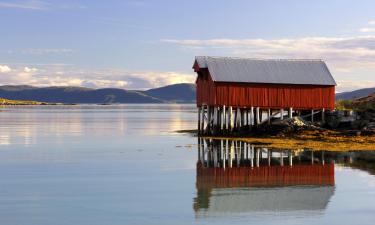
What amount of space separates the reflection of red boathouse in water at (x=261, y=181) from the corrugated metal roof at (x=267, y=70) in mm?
15091

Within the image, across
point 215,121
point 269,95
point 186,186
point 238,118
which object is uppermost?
point 269,95

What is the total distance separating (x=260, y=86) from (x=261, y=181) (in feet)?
95.3

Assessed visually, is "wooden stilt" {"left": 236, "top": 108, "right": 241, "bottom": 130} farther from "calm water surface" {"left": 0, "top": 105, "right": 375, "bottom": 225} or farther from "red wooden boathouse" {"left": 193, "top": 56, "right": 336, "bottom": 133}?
"calm water surface" {"left": 0, "top": 105, "right": 375, "bottom": 225}

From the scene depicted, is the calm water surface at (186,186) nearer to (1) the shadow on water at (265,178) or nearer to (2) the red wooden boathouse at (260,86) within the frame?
(1) the shadow on water at (265,178)

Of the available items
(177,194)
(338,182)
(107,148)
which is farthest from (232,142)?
(177,194)

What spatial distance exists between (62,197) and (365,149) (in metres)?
25.1

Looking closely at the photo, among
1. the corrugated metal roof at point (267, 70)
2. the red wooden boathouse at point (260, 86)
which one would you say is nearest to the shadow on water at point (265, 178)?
the red wooden boathouse at point (260, 86)

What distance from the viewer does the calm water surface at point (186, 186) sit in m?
19.8

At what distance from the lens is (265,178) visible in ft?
92.3

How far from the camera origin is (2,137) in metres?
54.2

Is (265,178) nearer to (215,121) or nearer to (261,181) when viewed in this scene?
(261,181)

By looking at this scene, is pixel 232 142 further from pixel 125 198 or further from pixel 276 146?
pixel 125 198

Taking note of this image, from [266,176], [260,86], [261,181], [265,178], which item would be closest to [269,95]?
[260,86]

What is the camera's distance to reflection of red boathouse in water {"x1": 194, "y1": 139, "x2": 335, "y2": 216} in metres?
21.6
